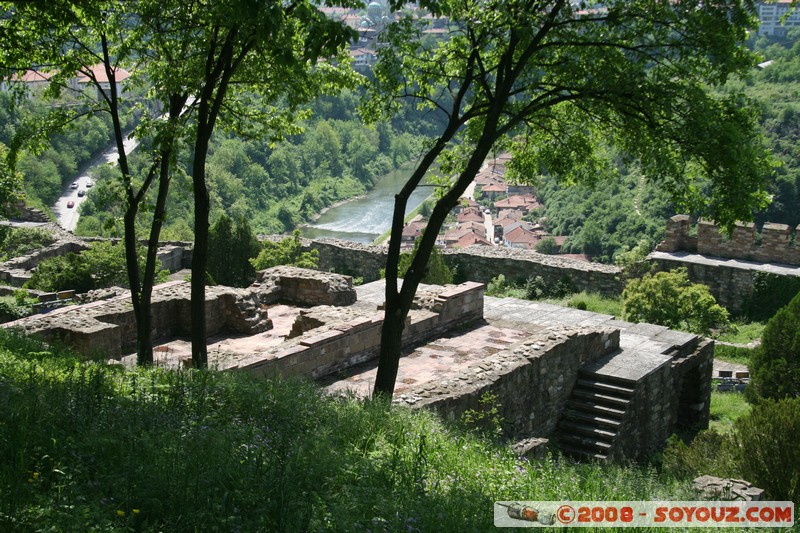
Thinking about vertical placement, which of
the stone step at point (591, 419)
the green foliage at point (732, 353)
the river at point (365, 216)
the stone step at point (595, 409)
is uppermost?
the stone step at point (595, 409)

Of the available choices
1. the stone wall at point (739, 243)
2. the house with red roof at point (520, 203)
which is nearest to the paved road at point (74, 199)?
the house with red roof at point (520, 203)

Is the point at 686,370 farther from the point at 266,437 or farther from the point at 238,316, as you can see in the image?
the point at 266,437

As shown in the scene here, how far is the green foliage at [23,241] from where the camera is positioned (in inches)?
939

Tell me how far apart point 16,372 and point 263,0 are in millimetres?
3274

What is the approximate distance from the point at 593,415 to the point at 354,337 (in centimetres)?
312

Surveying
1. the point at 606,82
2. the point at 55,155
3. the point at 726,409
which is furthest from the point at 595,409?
the point at 55,155

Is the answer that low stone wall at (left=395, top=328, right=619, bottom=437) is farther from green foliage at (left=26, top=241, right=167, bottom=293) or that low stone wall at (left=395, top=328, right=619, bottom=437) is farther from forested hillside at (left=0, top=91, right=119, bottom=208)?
forested hillside at (left=0, top=91, right=119, bottom=208)

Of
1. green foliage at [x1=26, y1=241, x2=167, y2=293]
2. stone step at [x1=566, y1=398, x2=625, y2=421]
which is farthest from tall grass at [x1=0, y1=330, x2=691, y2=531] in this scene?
green foliage at [x1=26, y1=241, x2=167, y2=293]

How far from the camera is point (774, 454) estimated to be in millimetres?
8031

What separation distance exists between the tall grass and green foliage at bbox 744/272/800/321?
42.5ft

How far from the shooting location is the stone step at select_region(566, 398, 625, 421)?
10766mm

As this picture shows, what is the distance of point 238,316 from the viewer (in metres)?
12.1

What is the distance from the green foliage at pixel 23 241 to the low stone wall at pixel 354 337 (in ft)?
49.3

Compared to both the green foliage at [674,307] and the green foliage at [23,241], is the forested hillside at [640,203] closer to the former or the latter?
the green foliage at [674,307]
